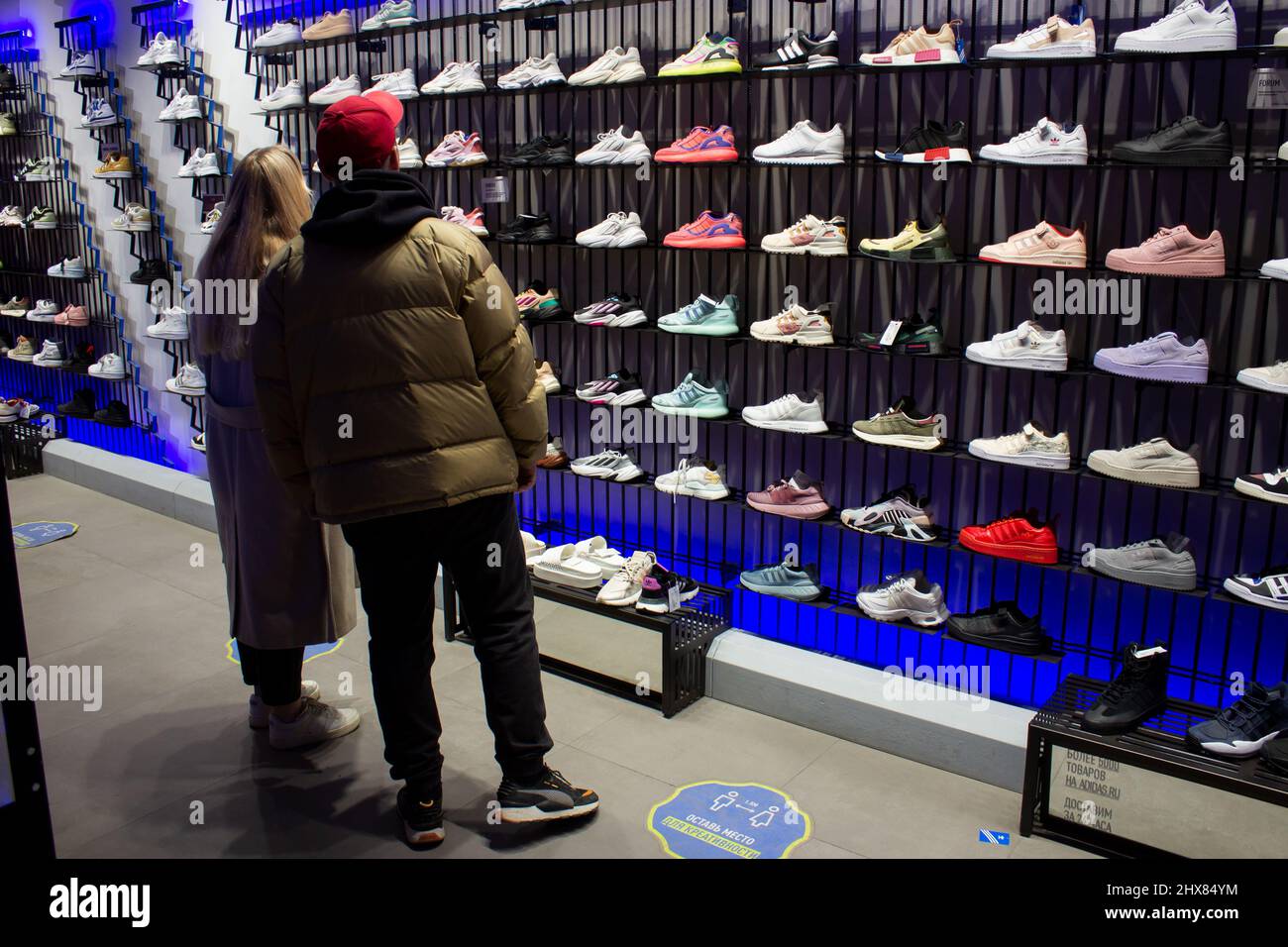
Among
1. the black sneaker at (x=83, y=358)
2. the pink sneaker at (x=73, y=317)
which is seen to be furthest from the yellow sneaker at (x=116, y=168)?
the black sneaker at (x=83, y=358)

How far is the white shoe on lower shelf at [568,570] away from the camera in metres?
4.48

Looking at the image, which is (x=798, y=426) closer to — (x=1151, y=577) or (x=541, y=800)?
(x=1151, y=577)

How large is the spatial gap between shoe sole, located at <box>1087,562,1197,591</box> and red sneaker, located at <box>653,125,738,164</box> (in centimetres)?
209

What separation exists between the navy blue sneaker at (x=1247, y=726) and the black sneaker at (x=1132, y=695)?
0.17 m

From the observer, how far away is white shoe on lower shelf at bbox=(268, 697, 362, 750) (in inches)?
147

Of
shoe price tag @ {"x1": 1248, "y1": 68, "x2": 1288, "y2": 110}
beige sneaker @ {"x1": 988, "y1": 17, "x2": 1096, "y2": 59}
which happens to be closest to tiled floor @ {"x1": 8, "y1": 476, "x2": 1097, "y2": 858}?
shoe price tag @ {"x1": 1248, "y1": 68, "x2": 1288, "y2": 110}

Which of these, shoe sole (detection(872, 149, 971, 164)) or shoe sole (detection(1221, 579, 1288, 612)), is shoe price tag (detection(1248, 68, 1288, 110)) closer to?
shoe sole (detection(872, 149, 971, 164))

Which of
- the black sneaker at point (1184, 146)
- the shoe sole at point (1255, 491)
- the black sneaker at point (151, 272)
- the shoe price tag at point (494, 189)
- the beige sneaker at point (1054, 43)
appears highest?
the beige sneaker at point (1054, 43)

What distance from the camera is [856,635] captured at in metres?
4.51

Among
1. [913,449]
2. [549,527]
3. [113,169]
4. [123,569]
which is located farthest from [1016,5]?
[113,169]

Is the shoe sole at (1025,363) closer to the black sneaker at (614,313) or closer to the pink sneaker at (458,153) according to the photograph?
the black sneaker at (614,313)

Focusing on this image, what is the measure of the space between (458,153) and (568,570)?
213 cm

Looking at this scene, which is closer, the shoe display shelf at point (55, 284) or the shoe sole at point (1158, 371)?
the shoe sole at point (1158, 371)
